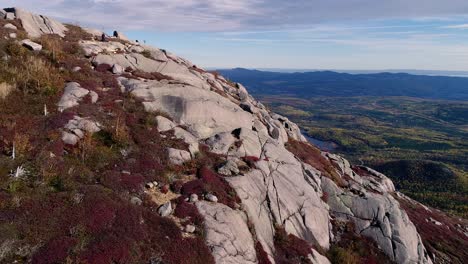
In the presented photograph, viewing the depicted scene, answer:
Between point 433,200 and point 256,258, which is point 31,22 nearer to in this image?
point 256,258

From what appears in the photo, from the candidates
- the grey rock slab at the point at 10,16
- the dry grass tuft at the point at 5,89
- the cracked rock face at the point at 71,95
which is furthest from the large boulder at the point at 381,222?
the grey rock slab at the point at 10,16

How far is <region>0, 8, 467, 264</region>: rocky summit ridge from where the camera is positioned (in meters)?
23.8

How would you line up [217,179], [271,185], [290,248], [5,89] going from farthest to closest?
[271,185]
[5,89]
[217,179]
[290,248]

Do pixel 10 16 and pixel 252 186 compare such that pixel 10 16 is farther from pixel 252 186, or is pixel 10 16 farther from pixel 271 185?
pixel 271 185

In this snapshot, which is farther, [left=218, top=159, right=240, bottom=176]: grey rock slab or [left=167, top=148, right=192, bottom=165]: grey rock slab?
[left=218, top=159, right=240, bottom=176]: grey rock slab

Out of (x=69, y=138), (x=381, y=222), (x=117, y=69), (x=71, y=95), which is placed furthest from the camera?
(x=117, y=69)

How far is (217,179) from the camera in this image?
2827cm

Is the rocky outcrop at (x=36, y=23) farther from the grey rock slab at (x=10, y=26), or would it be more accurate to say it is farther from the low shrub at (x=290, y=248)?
the low shrub at (x=290, y=248)

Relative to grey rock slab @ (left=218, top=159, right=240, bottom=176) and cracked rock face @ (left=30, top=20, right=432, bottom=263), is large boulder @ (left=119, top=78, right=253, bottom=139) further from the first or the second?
grey rock slab @ (left=218, top=159, right=240, bottom=176)

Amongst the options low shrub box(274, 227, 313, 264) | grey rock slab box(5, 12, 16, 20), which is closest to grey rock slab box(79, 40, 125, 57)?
grey rock slab box(5, 12, 16, 20)

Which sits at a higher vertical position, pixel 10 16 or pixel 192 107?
pixel 10 16

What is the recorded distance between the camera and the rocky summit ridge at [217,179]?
23.8 m

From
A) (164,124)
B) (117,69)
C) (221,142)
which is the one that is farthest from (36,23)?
(221,142)

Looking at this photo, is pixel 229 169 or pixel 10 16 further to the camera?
pixel 10 16
